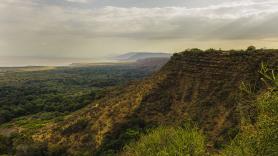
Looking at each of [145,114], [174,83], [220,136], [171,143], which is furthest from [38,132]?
[171,143]

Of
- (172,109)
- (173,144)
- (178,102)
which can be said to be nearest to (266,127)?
(173,144)

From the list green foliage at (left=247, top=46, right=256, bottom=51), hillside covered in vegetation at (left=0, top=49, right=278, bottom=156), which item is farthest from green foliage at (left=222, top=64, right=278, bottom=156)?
green foliage at (left=247, top=46, right=256, bottom=51)

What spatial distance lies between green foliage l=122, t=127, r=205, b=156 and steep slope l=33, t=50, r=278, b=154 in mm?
25342

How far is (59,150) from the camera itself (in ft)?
289

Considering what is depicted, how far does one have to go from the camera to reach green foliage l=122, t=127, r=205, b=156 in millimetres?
44888

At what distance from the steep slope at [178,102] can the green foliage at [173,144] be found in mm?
25342

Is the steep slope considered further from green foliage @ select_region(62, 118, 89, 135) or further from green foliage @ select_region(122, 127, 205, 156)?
green foliage @ select_region(122, 127, 205, 156)

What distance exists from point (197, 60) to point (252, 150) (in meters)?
72.0

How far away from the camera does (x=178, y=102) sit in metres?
95.6

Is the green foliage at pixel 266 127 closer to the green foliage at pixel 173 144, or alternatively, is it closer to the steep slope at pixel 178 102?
the green foliage at pixel 173 144

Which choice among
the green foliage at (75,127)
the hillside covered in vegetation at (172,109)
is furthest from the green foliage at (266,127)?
the green foliage at (75,127)

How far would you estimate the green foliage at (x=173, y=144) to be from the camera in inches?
1767

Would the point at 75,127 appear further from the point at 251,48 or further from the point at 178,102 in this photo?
the point at 251,48

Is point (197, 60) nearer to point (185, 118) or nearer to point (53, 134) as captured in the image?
point (185, 118)
